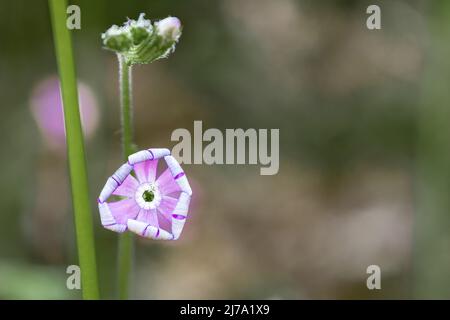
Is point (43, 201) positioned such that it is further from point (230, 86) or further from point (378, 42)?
point (378, 42)

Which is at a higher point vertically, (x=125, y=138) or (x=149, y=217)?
(x=125, y=138)

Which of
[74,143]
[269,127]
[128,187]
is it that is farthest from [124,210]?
[269,127]

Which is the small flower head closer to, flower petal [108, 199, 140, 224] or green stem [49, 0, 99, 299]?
green stem [49, 0, 99, 299]

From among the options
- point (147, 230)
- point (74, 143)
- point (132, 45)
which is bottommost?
point (147, 230)

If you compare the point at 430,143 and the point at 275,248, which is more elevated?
the point at 430,143

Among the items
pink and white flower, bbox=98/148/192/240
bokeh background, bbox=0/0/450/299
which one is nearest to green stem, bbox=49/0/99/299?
pink and white flower, bbox=98/148/192/240

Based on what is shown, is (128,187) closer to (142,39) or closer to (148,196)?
(148,196)

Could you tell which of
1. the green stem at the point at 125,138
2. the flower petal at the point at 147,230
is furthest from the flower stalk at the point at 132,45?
the flower petal at the point at 147,230
